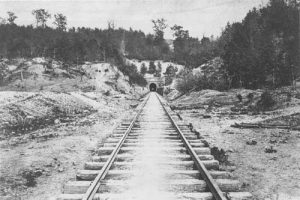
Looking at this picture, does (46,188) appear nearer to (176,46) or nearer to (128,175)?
(128,175)

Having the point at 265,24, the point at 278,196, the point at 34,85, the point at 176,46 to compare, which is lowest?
the point at 278,196

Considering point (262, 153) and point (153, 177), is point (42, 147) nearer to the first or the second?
point (153, 177)

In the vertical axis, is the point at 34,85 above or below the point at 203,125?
above

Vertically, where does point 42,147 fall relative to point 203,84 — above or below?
below

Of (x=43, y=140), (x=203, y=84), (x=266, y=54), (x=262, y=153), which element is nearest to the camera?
(x=262, y=153)

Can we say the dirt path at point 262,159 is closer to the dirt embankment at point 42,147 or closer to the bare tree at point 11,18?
the dirt embankment at point 42,147

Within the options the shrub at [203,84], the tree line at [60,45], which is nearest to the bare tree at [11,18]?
the tree line at [60,45]

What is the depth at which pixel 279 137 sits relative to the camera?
33.8 feet

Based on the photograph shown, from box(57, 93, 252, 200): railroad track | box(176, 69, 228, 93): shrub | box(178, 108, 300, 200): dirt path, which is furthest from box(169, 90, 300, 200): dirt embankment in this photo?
box(176, 69, 228, 93): shrub

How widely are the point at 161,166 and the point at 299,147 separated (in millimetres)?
4501

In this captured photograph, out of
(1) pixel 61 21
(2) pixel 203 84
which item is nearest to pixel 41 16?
(1) pixel 61 21

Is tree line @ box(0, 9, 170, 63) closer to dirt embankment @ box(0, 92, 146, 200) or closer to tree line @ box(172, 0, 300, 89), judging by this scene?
tree line @ box(172, 0, 300, 89)

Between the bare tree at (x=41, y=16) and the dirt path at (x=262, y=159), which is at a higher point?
the bare tree at (x=41, y=16)

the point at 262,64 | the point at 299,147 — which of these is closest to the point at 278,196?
the point at 299,147
